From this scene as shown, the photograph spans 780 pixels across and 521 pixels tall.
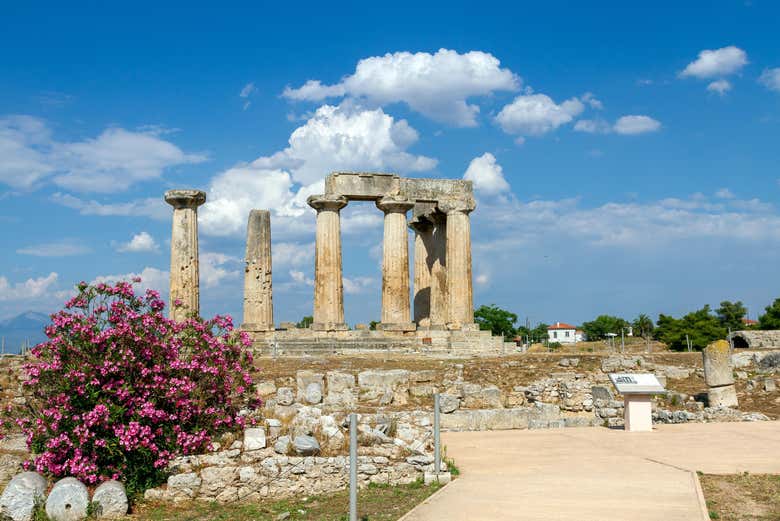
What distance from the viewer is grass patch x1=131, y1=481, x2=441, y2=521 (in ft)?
35.2

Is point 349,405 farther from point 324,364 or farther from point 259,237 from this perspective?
point 259,237

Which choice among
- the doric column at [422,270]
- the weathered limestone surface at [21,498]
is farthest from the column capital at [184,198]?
the weathered limestone surface at [21,498]

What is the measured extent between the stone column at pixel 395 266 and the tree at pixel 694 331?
27.5 m

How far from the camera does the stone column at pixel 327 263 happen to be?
137ft

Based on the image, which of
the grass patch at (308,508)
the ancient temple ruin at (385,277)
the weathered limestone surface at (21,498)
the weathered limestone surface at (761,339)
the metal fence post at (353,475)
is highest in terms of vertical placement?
the ancient temple ruin at (385,277)

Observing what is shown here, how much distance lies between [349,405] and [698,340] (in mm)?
47625

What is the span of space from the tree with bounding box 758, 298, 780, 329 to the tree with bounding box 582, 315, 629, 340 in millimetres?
32617

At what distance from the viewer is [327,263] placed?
42.0 m

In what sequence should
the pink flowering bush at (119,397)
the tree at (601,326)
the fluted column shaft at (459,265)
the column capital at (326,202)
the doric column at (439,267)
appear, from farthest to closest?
the tree at (601,326) → the doric column at (439,267) → the fluted column shaft at (459,265) → the column capital at (326,202) → the pink flowering bush at (119,397)

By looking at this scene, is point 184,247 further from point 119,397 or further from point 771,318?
point 771,318

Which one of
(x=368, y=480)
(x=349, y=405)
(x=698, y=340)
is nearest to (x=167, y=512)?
(x=368, y=480)

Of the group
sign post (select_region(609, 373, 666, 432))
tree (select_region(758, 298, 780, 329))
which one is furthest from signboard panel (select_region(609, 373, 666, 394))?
tree (select_region(758, 298, 780, 329))

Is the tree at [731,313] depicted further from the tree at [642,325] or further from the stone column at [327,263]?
the stone column at [327,263]

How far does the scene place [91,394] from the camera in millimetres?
12484
